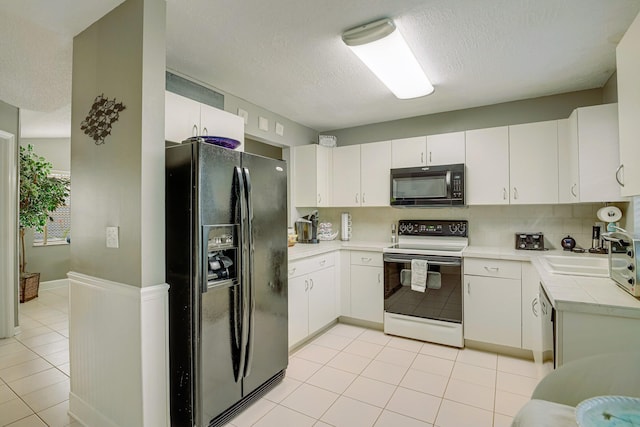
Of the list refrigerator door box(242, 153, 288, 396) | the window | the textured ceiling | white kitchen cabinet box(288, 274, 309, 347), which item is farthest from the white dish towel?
the window

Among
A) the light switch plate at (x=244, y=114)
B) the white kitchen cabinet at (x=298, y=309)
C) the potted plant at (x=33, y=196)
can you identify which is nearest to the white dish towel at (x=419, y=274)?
the white kitchen cabinet at (x=298, y=309)

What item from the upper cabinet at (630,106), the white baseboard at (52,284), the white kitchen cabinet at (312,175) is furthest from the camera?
the white baseboard at (52,284)

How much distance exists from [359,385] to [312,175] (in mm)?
2277

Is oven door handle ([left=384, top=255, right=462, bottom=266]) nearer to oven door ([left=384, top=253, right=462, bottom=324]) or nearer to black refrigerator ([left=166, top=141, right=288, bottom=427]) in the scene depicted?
oven door ([left=384, top=253, right=462, bottom=324])

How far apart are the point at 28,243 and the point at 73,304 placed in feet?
14.5

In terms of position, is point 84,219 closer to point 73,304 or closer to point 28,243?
point 73,304

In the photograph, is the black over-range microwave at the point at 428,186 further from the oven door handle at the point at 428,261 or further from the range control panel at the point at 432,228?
the oven door handle at the point at 428,261

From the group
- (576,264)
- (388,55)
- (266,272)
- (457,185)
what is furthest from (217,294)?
(576,264)

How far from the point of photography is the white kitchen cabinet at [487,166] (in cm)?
303

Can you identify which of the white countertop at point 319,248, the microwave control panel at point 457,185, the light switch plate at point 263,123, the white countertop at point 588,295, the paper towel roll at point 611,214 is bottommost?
the white countertop at point 588,295

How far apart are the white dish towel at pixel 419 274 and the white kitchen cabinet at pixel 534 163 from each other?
1.02m

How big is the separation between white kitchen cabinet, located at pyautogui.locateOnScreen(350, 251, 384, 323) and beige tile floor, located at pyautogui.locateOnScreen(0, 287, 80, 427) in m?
2.43

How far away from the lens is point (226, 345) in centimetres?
189

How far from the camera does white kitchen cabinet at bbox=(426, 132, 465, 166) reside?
3.21 meters
